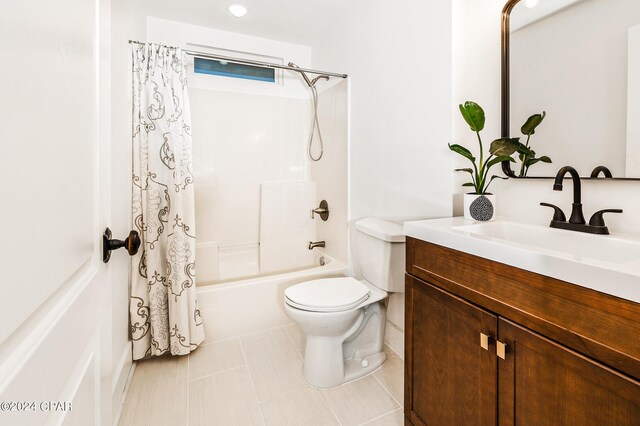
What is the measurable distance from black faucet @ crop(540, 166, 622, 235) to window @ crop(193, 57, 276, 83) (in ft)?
8.04

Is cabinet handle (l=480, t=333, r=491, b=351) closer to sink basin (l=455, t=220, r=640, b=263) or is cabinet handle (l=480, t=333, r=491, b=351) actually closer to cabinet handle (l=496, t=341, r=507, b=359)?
cabinet handle (l=496, t=341, r=507, b=359)

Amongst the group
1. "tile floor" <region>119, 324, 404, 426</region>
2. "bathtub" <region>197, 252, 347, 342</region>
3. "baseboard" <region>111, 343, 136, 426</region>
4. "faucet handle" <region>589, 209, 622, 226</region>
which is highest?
"faucet handle" <region>589, 209, 622, 226</region>

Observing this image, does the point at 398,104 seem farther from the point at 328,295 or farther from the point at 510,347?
the point at 510,347

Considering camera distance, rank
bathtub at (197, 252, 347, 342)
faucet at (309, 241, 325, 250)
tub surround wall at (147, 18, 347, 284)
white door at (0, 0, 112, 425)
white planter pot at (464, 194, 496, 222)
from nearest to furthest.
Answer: white door at (0, 0, 112, 425), white planter pot at (464, 194, 496, 222), bathtub at (197, 252, 347, 342), tub surround wall at (147, 18, 347, 284), faucet at (309, 241, 325, 250)

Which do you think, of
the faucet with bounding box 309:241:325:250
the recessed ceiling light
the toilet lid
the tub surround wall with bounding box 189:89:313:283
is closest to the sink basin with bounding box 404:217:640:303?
the toilet lid

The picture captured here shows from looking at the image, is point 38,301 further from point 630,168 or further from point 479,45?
point 479,45

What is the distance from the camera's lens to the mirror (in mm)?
938

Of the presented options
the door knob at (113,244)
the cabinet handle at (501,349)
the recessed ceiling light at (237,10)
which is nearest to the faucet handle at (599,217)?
the cabinet handle at (501,349)

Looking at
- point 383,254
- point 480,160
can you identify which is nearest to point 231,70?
point 383,254

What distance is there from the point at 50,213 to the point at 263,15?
7.89 ft

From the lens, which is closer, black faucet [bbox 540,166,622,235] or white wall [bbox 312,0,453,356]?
black faucet [bbox 540,166,622,235]

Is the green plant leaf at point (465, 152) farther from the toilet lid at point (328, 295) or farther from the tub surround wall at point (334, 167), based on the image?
the tub surround wall at point (334, 167)

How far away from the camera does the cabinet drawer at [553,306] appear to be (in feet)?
1.95

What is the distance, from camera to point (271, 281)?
6.84 feet
